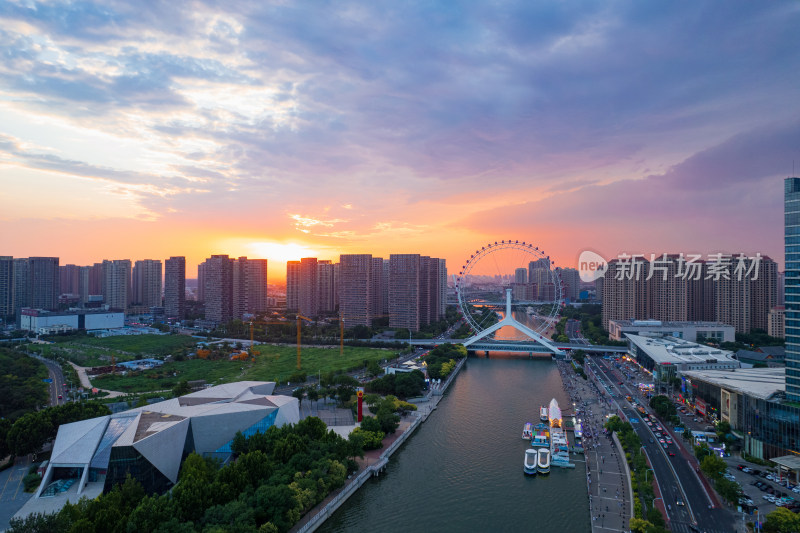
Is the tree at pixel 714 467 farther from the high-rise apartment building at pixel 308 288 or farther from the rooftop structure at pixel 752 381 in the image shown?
the high-rise apartment building at pixel 308 288

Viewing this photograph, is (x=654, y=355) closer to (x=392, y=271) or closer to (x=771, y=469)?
(x=771, y=469)

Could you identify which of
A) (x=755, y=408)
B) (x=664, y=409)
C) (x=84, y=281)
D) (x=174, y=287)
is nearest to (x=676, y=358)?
(x=664, y=409)

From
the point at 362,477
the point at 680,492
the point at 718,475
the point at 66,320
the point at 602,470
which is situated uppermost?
the point at 66,320

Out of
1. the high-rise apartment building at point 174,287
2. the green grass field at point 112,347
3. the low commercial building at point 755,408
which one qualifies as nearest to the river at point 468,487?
the low commercial building at point 755,408

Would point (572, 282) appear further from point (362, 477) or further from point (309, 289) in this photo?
point (362, 477)

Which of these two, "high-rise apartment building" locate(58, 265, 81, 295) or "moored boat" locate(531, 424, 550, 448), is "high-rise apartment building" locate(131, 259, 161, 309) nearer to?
"high-rise apartment building" locate(58, 265, 81, 295)

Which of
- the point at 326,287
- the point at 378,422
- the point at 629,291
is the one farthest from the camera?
the point at 326,287
